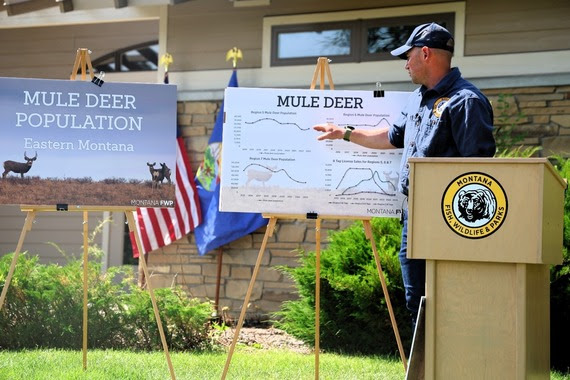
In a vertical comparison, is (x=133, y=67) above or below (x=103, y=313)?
above

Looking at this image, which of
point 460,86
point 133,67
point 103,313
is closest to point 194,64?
point 133,67

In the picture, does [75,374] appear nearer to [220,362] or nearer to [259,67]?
[220,362]

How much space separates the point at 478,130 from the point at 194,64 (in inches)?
207

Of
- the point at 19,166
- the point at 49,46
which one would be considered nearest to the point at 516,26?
the point at 19,166

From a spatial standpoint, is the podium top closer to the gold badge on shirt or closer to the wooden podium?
the wooden podium

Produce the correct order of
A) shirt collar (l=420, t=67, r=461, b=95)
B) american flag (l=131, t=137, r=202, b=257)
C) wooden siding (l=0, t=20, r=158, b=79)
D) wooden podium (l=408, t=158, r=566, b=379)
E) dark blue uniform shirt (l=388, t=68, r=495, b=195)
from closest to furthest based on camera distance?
wooden podium (l=408, t=158, r=566, b=379) → dark blue uniform shirt (l=388, t=68, r=495, b=195) → shirt collar (l=420, t=67, r=461, b=95) → american flag (l=131, t=137, r=202, b=257) → wooden siding (l=0, t=20, r=158, b=79)

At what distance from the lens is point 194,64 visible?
897 centimetres

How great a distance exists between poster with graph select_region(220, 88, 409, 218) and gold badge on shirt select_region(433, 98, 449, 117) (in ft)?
2.42

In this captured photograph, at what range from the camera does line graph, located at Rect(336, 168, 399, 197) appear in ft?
16.6

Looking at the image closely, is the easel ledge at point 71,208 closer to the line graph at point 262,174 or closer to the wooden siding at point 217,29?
the line graph at point 262,174

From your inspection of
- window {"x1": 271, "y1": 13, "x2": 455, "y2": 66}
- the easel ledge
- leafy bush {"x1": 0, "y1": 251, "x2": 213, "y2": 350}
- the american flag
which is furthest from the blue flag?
the easel ledge

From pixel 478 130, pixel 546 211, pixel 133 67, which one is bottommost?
pixel 546 211

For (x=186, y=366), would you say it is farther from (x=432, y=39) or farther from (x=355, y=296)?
(x=432, y=39)

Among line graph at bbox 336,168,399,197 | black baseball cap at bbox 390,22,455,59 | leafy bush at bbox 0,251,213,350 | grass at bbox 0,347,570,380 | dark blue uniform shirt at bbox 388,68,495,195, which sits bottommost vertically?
grass at bbox 0,347,570,380
